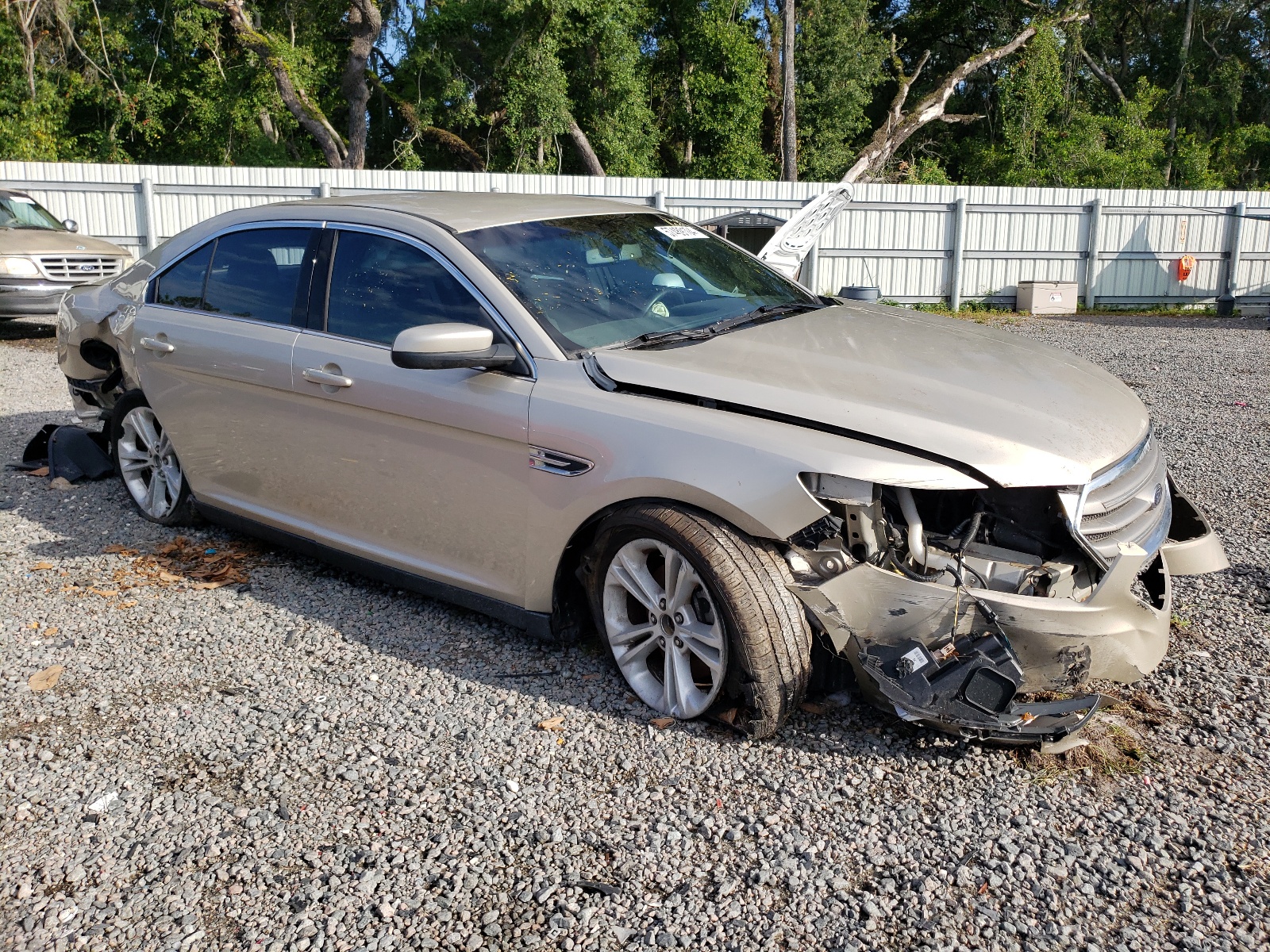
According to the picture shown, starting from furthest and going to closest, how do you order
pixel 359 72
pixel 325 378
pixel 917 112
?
pixel 917 112 < pixel 359 72 < pixel 325 378

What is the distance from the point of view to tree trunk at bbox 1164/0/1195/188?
115 ft

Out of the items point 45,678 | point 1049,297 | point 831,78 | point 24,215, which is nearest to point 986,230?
point 1049,297

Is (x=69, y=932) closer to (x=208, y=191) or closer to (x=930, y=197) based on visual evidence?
(x=208, y=191)

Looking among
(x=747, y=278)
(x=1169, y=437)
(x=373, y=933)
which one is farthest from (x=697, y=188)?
(x=373, y=933)

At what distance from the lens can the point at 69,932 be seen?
2660 mm

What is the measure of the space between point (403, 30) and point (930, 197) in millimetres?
15445

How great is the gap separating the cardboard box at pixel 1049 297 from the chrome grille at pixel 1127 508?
55.8 feet

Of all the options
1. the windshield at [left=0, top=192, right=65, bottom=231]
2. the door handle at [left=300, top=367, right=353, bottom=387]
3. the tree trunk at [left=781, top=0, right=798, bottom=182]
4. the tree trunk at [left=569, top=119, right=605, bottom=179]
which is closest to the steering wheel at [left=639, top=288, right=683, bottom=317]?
the door handle at [left=300, top=367, right=353, bottom=387]

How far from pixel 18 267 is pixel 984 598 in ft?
43.4

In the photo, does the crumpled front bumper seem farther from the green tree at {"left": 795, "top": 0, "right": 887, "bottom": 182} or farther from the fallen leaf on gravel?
the green tree at {"left": 795, "top": 0, "right": 887, "bottom": 182}

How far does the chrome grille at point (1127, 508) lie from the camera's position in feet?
10.5

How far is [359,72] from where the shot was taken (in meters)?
25.3

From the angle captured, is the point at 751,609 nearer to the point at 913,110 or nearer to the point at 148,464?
the point at 148,464

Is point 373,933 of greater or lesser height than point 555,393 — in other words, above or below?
below
